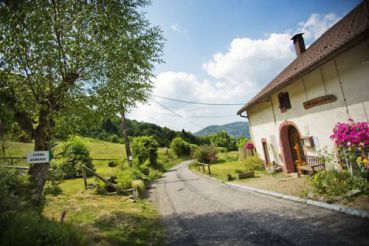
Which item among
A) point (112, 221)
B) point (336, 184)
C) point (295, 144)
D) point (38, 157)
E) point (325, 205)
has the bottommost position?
point (325, 205)

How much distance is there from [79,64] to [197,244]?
5.74 metres

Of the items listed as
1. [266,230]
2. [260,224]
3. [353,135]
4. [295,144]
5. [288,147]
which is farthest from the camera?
[288,147]

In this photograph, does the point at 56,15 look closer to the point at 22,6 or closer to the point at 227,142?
the point at 22,6

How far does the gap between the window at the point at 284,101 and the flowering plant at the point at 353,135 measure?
15.2ft

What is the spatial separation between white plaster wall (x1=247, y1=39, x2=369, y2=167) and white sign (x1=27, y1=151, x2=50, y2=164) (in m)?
9.49

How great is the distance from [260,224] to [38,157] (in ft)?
19.1

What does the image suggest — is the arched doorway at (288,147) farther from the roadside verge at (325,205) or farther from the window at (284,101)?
the roadside verge at (325,205)

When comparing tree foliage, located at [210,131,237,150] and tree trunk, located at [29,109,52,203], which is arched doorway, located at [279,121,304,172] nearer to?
tree trunk, located at [29,109,52,203]

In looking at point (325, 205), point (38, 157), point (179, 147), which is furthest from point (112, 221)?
point (179, 147)

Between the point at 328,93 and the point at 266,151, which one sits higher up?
the point at 328,93

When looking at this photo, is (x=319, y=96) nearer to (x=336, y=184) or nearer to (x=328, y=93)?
(x=328, y=93)

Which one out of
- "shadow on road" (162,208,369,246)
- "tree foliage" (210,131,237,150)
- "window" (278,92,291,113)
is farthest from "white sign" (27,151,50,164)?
"tree foliage" (210,131,237,150)

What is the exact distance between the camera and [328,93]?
8297mm

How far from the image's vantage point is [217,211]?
736 centimetres
